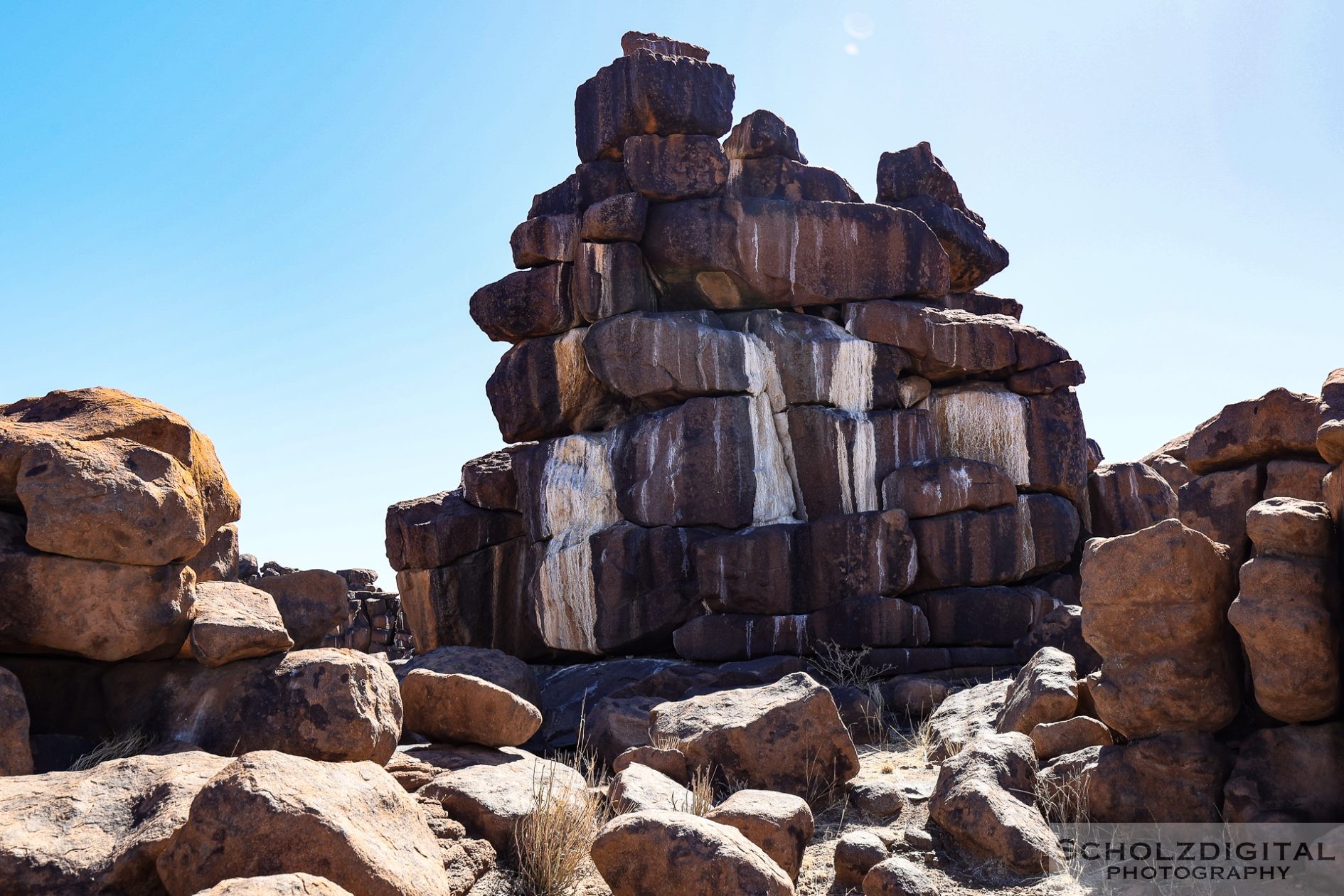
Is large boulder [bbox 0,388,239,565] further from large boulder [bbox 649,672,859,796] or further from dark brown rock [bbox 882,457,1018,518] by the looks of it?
dark brown rock [bbox 882,457,1018,518]

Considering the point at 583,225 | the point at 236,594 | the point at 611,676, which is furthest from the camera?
the point at 583,225

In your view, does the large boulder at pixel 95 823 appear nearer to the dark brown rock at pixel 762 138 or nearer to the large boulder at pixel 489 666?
the large boulder at pixel 489 666

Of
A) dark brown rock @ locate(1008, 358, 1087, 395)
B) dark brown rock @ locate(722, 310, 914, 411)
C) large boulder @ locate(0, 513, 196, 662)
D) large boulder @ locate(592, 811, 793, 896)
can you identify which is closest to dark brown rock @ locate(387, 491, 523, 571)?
dark brown rock @ locate(722, 310, 914, 411)

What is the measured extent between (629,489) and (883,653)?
4.77m

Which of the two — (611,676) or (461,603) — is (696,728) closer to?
(611,676)

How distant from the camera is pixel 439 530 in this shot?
19.5 m

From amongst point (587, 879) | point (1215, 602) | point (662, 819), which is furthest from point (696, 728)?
point (1215, 602)

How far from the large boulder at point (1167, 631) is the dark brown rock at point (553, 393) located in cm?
1320

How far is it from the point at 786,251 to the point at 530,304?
460cm

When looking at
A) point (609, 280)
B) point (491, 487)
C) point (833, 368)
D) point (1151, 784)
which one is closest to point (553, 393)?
point (491, 487)

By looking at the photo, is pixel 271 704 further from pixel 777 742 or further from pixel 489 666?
pixel 489 666

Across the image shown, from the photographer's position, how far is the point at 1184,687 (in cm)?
660

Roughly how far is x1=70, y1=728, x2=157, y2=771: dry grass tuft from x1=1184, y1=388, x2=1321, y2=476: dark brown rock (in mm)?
8407

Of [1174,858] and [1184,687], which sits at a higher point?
[1184,687]
